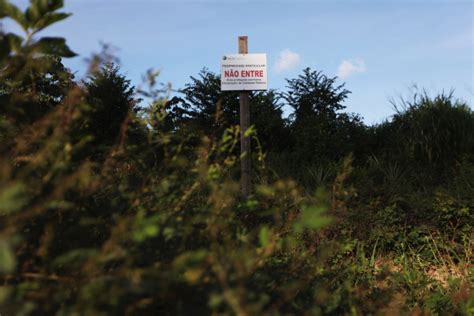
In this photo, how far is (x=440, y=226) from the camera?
5.07 metres

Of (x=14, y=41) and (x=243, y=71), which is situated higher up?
(x=243, y=71)

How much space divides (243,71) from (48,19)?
5731 millimetres

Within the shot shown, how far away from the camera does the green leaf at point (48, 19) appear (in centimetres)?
156

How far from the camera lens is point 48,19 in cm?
157

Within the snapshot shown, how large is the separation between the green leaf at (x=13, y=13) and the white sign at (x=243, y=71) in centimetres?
567

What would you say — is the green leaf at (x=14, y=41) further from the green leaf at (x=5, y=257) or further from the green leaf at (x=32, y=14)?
the green leaf at (x=5, y=257)

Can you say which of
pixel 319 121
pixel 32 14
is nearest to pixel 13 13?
pixel 32 14

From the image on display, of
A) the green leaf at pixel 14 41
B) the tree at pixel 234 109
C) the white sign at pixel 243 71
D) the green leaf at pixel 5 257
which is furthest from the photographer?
the tree at pixel 234 109

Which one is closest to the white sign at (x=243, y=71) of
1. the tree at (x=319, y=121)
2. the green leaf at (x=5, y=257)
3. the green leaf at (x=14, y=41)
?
the tree at (x=319, y=121)

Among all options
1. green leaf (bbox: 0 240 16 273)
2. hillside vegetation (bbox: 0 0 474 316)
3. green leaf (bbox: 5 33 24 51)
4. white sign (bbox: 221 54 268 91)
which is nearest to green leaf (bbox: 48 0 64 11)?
hillside vegetation (bbox: 0 0 474 316)

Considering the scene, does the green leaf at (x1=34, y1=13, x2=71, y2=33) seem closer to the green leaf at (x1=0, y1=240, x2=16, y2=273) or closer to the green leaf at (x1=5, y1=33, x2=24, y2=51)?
the green leaf at (x1=5, y1=33, x2=24, y2=51)

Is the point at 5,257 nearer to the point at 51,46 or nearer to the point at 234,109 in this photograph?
the point at 51,46

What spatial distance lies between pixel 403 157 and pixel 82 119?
Answer: 6.66m

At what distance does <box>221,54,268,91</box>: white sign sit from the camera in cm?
716
